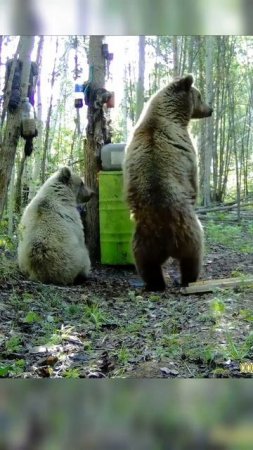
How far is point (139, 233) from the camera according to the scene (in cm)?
388

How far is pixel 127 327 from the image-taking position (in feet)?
11.4

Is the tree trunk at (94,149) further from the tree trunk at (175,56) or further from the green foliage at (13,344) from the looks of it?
the green foliage at (13,344)

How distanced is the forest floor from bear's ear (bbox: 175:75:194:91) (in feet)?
2.47

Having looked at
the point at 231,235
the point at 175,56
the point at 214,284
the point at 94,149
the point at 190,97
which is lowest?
the point at 214,284

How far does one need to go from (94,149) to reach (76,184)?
0.29 meters

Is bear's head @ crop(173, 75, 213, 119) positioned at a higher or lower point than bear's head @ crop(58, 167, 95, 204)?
higher

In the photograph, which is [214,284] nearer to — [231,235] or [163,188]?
[231,235]

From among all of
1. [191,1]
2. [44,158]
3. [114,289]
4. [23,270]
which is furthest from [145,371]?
[191,1]

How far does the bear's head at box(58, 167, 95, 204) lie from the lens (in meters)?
4.07

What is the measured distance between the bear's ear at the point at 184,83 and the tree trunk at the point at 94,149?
466 millimetres

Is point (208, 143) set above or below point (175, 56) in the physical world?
below

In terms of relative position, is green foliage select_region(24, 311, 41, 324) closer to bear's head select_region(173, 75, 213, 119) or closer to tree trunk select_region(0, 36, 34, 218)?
tree trunk select_region(0, 36, 34, 218)

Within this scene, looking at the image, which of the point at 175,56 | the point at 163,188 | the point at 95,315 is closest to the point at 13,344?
the point at 95,315

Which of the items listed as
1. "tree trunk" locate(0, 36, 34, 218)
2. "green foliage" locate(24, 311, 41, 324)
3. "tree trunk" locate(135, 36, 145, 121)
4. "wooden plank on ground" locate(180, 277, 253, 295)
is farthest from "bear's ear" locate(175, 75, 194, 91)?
"green foliage" locate(24, 311, 41, 324)
